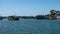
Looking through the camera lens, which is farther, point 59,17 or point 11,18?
point 59,17

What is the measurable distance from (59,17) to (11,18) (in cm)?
4695

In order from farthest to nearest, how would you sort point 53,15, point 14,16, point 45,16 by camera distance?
point 45,16 < point 53,15 < point 14,16

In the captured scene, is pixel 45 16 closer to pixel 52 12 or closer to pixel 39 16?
pixel 39 16

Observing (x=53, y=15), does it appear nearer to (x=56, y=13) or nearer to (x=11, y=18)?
(x=56, y=13)

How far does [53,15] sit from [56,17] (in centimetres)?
352

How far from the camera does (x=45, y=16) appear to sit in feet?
552

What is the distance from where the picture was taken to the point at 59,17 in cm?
15288

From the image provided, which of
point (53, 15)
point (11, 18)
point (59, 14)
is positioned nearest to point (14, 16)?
point (11, 18)

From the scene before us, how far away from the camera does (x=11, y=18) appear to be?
124125mm

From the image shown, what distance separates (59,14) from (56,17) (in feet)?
24.1

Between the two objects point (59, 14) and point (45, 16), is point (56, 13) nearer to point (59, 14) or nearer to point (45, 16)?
point (59, 14)

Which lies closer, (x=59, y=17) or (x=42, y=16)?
(x=59, y=17)

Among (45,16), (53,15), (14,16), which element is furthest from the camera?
(45,16)

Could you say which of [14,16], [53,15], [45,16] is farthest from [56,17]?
[14,16]
